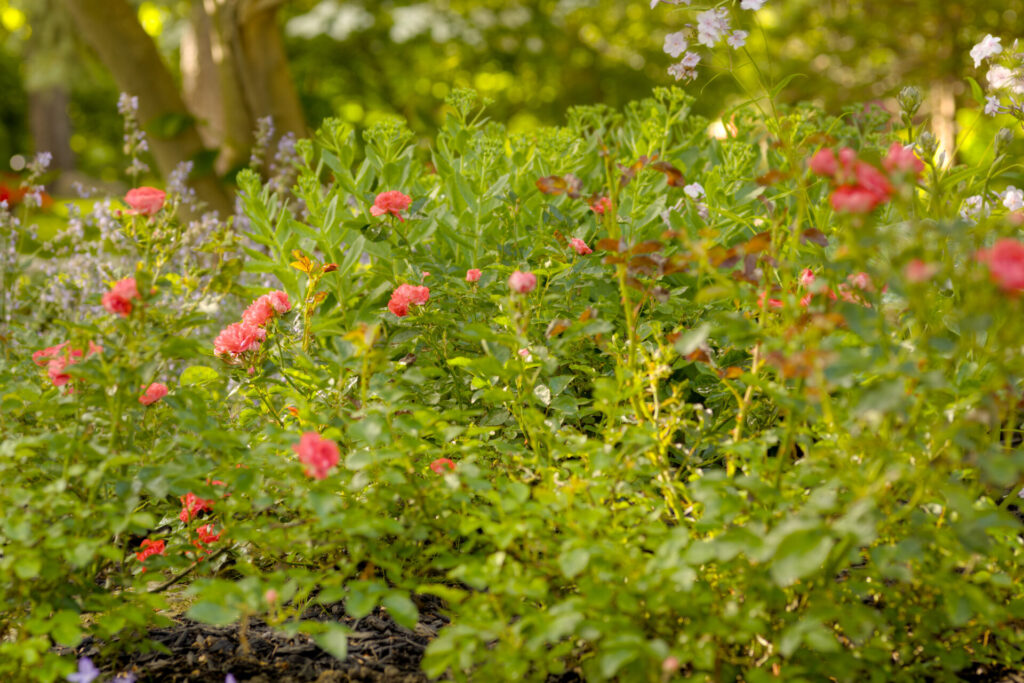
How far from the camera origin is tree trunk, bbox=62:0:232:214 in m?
6.06

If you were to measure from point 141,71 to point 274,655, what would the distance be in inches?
218

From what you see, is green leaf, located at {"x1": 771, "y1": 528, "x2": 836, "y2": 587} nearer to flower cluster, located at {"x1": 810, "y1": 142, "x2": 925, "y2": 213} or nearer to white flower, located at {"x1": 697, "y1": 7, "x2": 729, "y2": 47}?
flower cluster, located at {"x1": 810, "y1": 142, "x2": 925, "y2": 213}

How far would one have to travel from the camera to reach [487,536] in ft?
5.68

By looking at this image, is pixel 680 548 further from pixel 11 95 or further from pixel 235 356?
pixel 11 95

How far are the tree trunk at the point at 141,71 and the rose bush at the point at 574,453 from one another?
4052mm

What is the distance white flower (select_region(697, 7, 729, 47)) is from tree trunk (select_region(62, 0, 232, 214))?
4.73 metres

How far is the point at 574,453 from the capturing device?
73.2 inches

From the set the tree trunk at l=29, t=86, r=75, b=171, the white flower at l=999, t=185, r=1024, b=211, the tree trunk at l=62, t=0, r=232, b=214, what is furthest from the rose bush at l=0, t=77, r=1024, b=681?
the tree trunk at l=29, t=86, r=75, b=171

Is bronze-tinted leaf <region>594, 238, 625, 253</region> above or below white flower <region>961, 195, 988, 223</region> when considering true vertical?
above

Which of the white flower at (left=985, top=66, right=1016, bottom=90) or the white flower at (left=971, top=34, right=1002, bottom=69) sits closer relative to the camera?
the white flower at (left=985, top=66, right=1016, bottom=90)

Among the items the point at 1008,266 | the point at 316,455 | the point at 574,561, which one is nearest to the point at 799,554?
the point at 574,561

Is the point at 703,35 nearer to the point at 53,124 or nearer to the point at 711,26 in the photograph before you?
the point at 711,26

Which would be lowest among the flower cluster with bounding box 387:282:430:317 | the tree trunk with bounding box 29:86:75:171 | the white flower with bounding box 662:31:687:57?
the flower cluster with bounding box 387:282:430:317

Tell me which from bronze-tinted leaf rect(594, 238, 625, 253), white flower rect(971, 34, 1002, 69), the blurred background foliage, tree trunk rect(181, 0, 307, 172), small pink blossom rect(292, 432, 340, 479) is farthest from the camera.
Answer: the blurred background foliage
